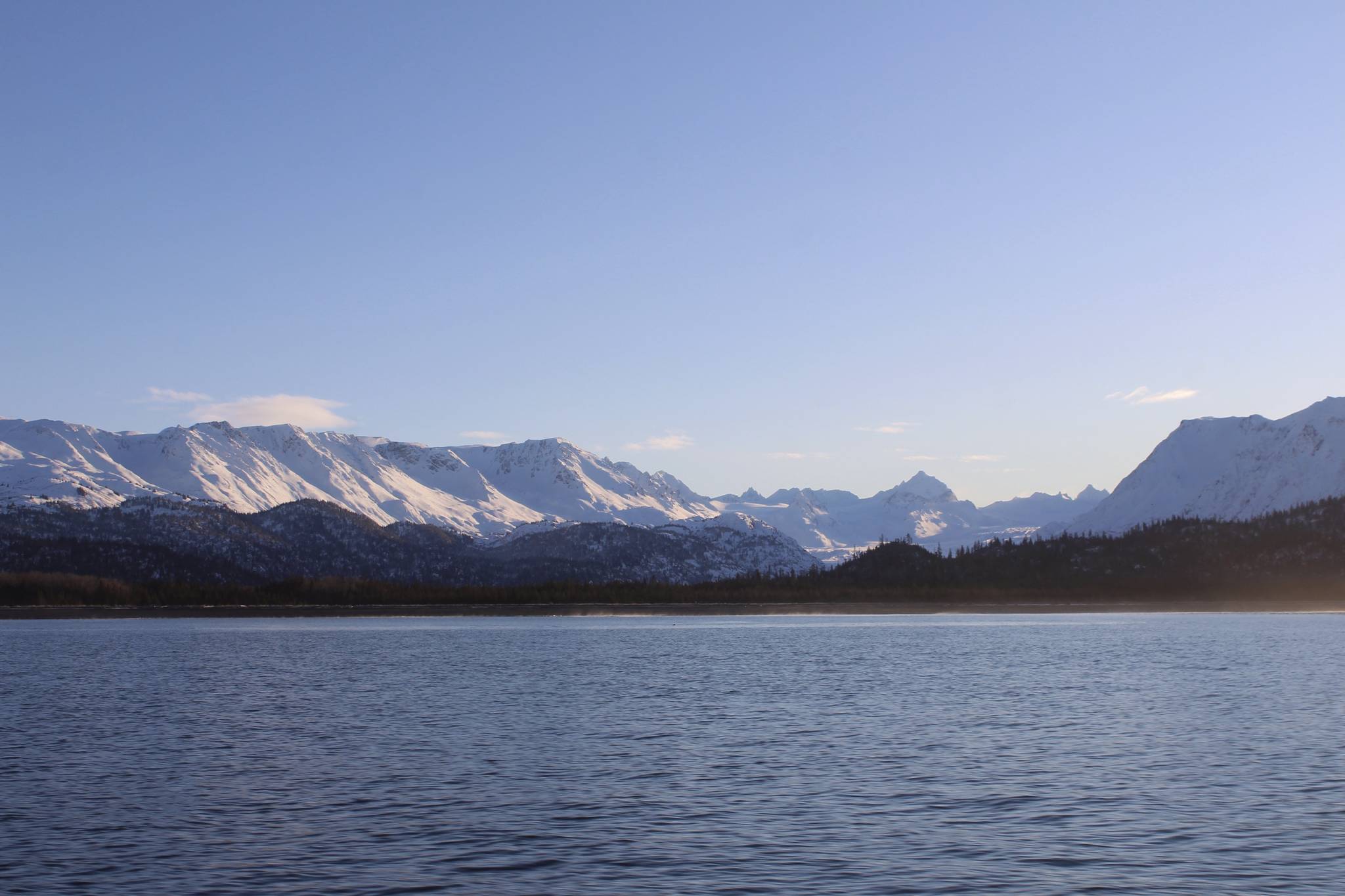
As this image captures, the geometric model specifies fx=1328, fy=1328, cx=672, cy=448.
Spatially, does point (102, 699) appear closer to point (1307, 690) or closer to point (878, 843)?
point (878, 843)

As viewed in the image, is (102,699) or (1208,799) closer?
(1208,799)

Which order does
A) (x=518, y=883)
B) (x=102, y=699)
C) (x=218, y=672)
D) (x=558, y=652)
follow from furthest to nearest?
(x=558, y=652) → (x=218, y=672) → (x=102, y=699) → (x=518, y=883)

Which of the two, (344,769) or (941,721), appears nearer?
(344,769)

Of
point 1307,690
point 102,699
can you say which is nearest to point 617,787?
point 102,699

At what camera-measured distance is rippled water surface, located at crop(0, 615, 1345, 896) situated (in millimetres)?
36781

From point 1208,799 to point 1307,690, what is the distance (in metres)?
52.3

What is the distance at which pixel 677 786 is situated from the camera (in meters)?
51.5

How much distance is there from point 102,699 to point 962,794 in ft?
212

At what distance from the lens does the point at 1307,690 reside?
9344 cm

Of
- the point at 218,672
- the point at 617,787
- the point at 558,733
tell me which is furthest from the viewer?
the point at 218,672

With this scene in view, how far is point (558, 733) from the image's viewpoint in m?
69.4

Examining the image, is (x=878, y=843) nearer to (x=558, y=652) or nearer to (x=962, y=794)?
(x=962, y=794)

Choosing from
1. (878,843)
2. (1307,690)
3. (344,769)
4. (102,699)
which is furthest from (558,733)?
(1307,690)

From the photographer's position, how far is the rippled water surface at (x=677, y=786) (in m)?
36.8
